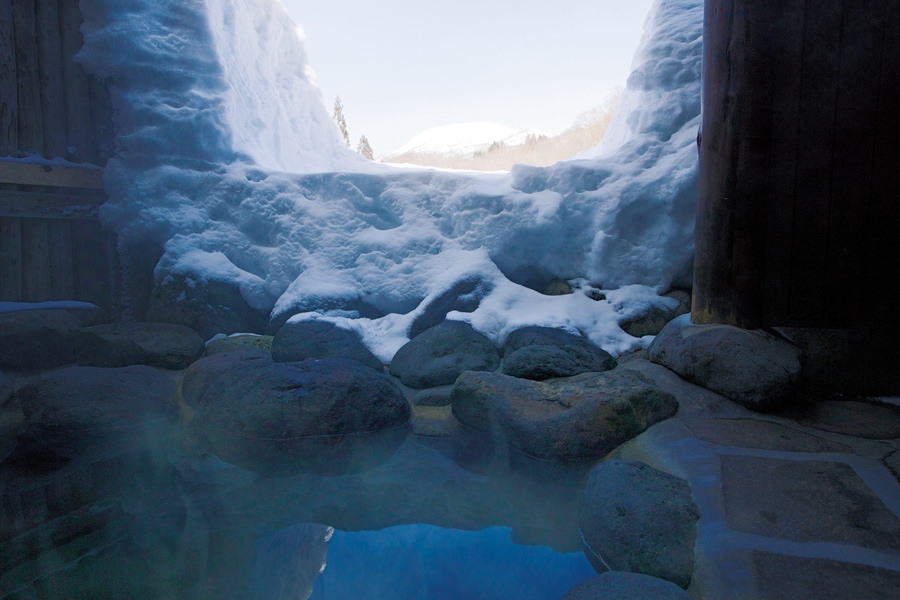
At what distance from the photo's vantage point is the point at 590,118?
11.5 metres

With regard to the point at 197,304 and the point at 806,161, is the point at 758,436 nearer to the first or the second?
the point at 806,161

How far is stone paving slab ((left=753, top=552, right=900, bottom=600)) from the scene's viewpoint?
150cm

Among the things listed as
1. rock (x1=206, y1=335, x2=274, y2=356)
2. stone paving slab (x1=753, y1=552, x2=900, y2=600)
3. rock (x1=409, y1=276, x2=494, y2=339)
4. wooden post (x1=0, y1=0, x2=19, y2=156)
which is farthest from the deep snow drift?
stone paving slab (x1=753, y1=552, x2=900, y2=600)

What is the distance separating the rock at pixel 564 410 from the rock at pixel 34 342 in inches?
128

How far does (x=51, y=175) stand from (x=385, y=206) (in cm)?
294

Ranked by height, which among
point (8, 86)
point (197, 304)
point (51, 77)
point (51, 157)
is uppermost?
point (51, 77)

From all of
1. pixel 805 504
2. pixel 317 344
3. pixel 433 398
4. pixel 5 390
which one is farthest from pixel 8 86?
pixel 805 504

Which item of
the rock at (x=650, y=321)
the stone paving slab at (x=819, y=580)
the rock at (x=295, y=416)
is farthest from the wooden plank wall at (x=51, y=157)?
the stone paving slab at (x=819, y=580)

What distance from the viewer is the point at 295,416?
304 cm

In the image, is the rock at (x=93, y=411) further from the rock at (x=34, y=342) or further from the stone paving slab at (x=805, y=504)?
the stone paving slab at (x=805, y=504)

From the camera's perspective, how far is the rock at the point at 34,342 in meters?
4.10

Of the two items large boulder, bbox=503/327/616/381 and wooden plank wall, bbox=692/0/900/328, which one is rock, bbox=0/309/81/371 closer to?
large boulder, bbox=503/327/616/381

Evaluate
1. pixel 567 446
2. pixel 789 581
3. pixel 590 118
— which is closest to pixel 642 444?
pixel 567 446

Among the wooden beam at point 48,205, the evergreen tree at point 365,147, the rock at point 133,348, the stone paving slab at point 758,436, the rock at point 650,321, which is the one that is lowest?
the stone paving slab at point 758,436
